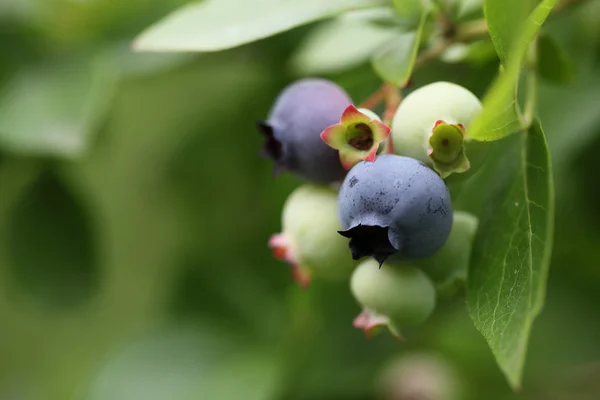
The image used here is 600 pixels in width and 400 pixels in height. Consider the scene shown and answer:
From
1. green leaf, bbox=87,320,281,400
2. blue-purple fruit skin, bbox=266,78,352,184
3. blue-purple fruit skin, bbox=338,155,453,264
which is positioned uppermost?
blue-purple fruit skin, bbox=266,78,352,184

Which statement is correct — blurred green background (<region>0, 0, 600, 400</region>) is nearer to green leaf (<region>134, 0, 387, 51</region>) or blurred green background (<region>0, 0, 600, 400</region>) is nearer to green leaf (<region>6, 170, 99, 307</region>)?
green leaf (<region>6, 170, 99, 307</region>)

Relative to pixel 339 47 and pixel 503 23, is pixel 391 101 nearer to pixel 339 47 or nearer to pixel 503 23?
pixel 503 23

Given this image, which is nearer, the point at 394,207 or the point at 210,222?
the point at 394,207

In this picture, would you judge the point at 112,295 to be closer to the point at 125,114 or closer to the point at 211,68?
the point at 125,114

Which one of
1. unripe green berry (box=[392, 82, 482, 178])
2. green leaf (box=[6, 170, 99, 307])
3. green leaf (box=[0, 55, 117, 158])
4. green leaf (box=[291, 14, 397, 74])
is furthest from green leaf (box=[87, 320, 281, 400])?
unripe green berry (box=[392, 82, 482, 178])

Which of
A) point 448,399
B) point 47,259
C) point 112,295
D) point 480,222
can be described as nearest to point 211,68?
point 47,259

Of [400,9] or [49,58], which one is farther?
[49,58]

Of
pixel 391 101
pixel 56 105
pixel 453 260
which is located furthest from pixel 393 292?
pixel 56 105
